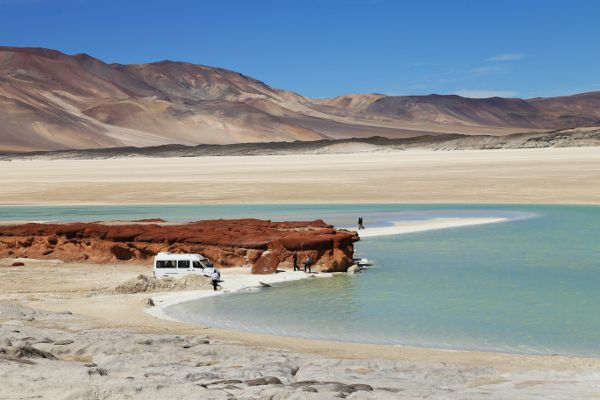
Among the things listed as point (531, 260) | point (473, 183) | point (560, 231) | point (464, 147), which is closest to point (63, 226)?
point (531, 260)

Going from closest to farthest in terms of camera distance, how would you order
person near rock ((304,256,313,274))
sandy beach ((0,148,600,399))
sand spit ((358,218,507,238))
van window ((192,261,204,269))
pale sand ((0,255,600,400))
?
pale sand ((0,255,600,400)) → sandy beach ((0,148,600,399)) → van window ((192,261,204,269)) → person near rock ((304,256,313,274)) → sand spit ((358,218,507,238))

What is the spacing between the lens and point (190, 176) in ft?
229

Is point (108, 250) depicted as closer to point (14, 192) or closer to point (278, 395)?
point (278, 395)

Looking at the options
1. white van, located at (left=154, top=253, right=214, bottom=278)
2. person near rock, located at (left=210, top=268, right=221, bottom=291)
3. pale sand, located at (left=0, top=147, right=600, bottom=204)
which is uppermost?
pale sand, located at (left=0, top=147, right=600, bottom=204)

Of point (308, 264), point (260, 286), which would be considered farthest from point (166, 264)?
point (308, 264)

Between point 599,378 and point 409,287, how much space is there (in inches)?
369

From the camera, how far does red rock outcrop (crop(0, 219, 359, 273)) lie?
23.0 metres

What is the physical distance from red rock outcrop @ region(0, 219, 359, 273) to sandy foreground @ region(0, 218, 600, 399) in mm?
7923

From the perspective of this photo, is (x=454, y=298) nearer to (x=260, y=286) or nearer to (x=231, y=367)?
(x=260, y=286)

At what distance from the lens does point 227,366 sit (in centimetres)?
1048

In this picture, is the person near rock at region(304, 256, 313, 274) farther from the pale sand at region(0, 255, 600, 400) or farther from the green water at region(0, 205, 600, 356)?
the pale sand at region(0, 255, 600, 400)

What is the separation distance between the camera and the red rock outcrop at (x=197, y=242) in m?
23.0

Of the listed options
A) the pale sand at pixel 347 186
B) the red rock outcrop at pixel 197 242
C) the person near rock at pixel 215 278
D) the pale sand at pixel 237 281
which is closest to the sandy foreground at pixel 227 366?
the pale sand at pixel 237 281

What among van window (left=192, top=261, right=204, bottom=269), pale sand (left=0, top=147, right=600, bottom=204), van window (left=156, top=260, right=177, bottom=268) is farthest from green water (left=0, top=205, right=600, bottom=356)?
pale sand (left=0, top=147, right=600, bottom=204)
